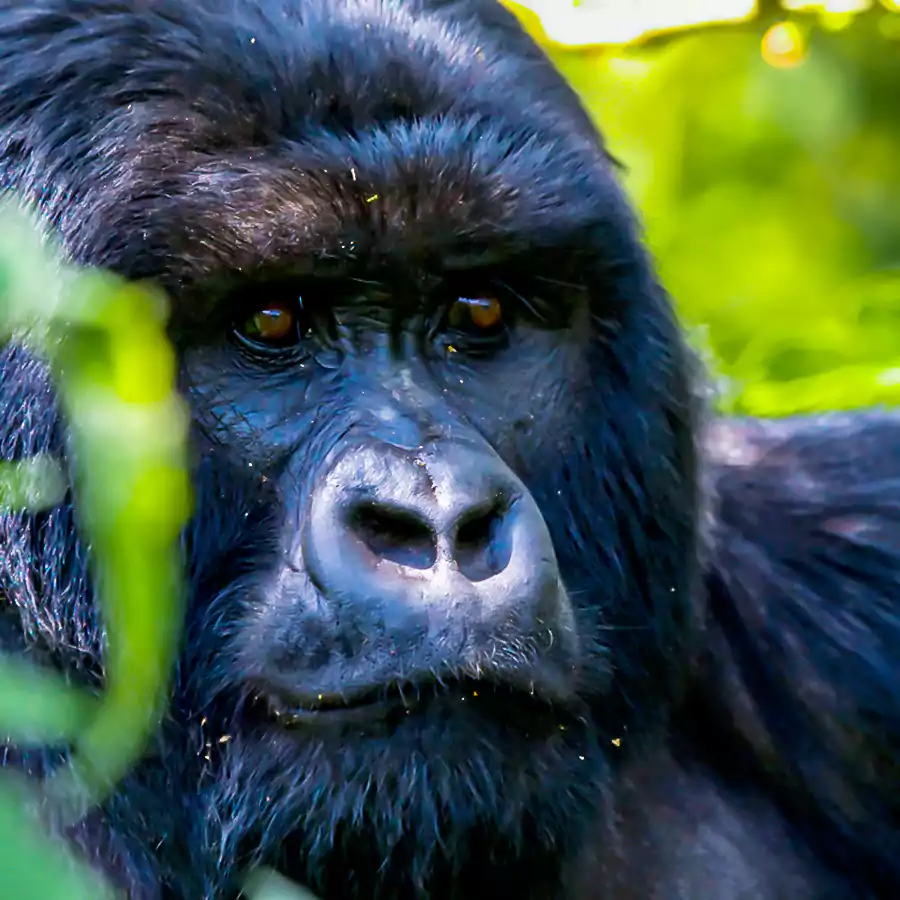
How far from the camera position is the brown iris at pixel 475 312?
2729 millimetres

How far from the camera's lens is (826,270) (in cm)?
516

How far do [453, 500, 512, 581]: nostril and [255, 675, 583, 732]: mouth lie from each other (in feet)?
0.51

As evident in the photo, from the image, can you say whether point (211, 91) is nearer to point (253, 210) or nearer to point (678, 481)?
point (253, 210)

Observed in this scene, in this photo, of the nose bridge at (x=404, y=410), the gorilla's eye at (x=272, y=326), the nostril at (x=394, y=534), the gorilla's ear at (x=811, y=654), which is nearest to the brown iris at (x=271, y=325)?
the gorilla's eye at (x=272, y=326)

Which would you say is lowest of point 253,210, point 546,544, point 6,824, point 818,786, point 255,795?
point 818,786

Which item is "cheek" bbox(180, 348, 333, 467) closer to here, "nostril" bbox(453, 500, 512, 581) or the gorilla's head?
the gorilla's head

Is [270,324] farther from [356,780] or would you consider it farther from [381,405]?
[356,780]

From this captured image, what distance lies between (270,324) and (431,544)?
0.56 meters

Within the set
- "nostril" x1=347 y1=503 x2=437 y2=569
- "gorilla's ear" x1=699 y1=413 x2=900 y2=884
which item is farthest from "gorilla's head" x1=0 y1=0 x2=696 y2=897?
"gorilla's ear" x1=699 y1=413 x2=900 y2=884

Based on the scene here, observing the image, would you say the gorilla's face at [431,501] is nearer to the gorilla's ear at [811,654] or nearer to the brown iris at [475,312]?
the brown iris at [475,312]

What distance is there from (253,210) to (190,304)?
0.57ft

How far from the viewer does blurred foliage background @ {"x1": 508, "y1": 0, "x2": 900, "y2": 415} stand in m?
4.78

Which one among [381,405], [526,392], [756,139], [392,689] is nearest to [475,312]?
[526,392]

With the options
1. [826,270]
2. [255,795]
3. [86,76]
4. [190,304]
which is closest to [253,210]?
[190,304]
